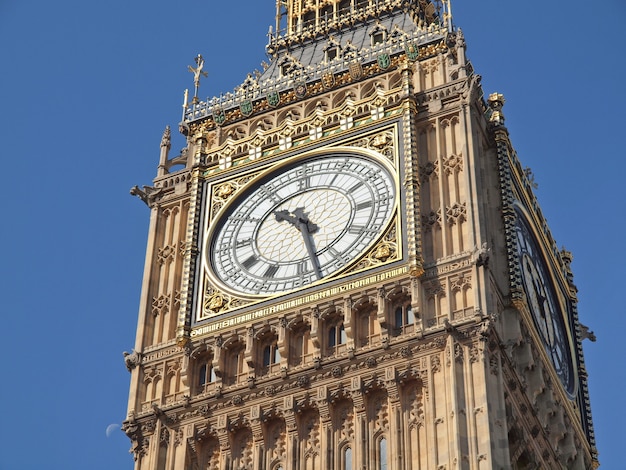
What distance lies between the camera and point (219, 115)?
140 feet

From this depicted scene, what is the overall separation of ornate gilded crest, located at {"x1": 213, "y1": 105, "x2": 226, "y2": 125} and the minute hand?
4.42m

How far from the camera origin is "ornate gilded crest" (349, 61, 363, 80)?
137 ft

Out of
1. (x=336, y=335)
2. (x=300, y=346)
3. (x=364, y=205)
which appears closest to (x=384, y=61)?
(x=364, y=205)

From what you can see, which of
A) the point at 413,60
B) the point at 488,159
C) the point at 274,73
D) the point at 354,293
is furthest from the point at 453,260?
the point at 274,73

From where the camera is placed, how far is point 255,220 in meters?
39.1

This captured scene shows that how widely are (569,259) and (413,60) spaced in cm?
632

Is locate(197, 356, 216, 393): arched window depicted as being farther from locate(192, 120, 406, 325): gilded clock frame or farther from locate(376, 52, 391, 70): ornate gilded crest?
locate(376, 52, 391, 70): ornate gilded crest

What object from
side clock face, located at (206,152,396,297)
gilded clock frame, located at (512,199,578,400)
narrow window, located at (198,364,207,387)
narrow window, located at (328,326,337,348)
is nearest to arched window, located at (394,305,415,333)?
narrow window, located at (328,326,337,348)

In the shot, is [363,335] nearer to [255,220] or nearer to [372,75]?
[255,220]

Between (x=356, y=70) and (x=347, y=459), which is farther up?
(x=356, y=70)

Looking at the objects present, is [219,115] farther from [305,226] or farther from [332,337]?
[332,337]

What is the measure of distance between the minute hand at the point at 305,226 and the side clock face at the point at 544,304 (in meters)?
4.46

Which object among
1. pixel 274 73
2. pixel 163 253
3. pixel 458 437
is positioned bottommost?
pixel 458 437

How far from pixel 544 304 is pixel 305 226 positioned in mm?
5760
